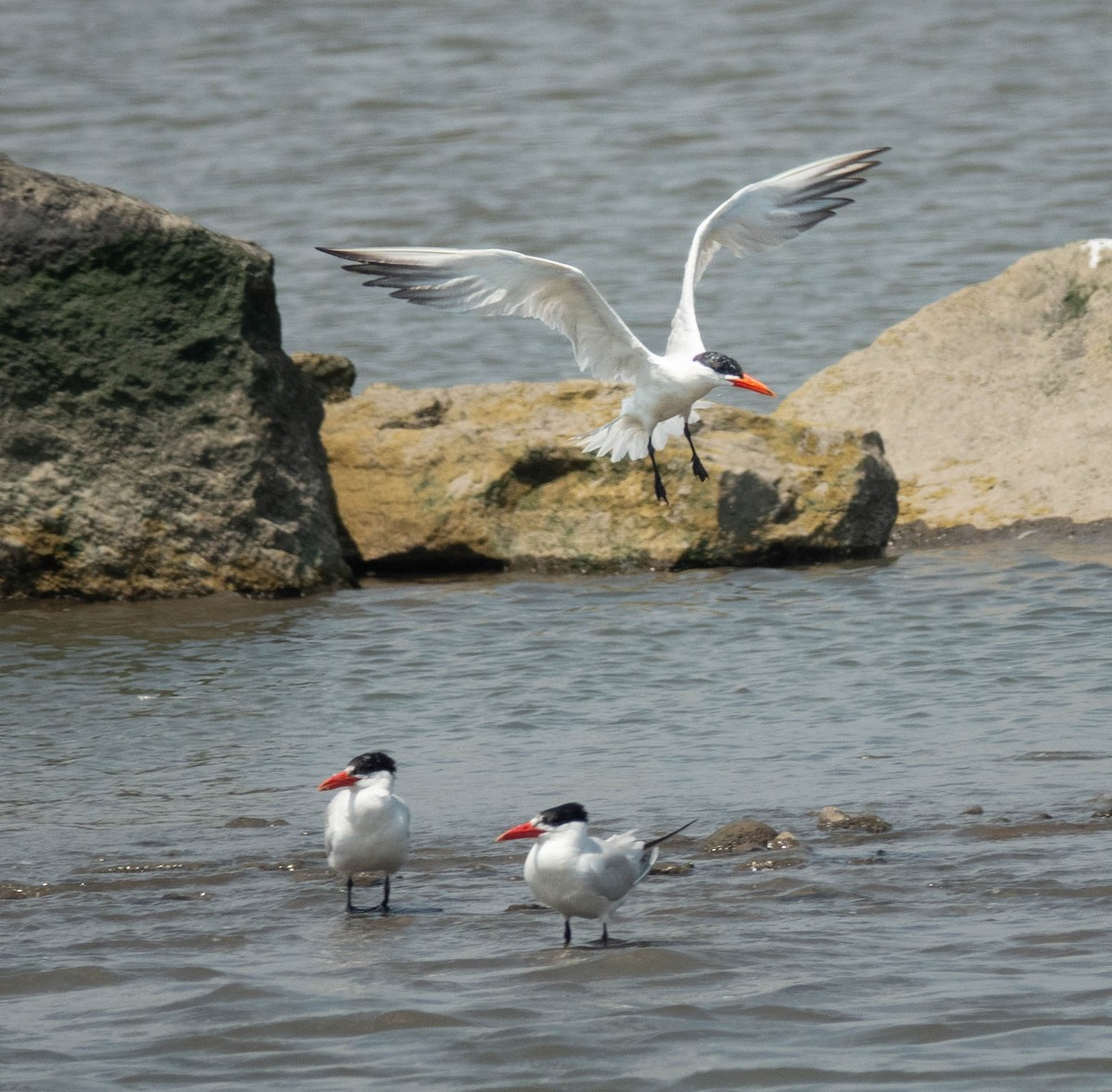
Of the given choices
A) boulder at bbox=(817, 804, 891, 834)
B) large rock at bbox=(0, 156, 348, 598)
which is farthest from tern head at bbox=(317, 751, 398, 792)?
large rock at bbox=(0, 156, 348, 598)

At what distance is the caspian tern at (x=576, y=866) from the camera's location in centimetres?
555

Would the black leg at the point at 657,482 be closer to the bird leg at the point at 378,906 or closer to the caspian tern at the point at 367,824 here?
the caspian tern at the point at 367,824

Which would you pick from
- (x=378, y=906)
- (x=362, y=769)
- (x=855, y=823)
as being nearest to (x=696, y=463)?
(x=855, y=823)

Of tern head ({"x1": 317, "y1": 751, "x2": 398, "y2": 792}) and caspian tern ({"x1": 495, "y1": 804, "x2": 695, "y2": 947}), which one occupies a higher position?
tern head ({"x1": 317, "y1": 751, "x2": 398, "y2": 792})

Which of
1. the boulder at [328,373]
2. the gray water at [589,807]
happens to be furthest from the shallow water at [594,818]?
the boulder at [328,373]

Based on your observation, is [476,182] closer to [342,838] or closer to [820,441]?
[820,441]

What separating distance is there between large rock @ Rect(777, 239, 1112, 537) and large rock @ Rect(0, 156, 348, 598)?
11.1ft

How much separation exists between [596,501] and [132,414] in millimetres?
2465

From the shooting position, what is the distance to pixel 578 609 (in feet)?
31.9

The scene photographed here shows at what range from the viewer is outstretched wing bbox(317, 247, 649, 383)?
8.80 m

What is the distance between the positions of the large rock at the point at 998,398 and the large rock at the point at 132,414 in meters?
3.37

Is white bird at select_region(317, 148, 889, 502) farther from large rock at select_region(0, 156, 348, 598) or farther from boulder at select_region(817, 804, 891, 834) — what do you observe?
boulder at select_region(817, 804, 891, 834)

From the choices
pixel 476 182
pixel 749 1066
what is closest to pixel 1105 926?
pixel 749 1066

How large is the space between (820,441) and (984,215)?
9.77 meters
